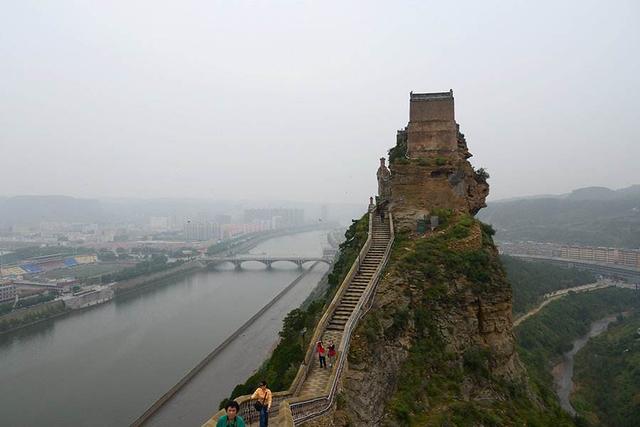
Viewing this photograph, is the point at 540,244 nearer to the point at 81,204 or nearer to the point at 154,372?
the point at 154,372

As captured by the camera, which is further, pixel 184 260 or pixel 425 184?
pixel 184 260

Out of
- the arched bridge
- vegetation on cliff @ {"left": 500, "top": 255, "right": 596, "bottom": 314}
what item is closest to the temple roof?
vegetation on cliff @ {"left": 500, "top": 255, "right": 596, "bottom": 314}

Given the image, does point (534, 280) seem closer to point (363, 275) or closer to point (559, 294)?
point (559, 294)

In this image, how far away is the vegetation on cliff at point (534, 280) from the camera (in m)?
40.5

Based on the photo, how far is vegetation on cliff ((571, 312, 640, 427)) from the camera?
23.2 m

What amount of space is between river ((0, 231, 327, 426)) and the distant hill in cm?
6418

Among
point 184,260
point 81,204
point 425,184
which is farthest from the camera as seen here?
point 81,204

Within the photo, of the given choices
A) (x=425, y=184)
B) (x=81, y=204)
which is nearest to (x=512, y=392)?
(x=425, y=184)

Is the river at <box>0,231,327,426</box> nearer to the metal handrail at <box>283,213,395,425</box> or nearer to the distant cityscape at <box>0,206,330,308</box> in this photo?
the distant cityscape at <box>0,206,330,308</box>

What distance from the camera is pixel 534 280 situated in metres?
48.1

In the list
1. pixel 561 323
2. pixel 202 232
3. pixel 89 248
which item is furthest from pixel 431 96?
pixel 202 232

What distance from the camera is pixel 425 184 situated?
47.3ft

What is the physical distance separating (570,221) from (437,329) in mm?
110346

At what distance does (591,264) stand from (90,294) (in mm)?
65597
